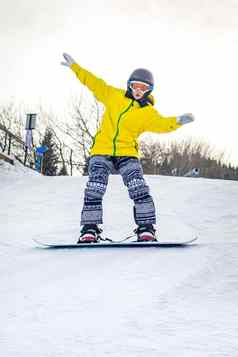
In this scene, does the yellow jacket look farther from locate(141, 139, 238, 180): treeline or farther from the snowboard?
locate(141, 139, 238, 180): treeline

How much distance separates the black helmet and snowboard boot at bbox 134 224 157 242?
1283 mm

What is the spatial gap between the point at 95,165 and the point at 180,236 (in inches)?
36.7

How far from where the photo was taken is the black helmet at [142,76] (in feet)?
13.9

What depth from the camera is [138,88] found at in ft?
13.9

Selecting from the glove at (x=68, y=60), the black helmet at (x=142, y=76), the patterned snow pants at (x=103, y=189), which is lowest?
the patterned snow pants at (x=103, y=189)

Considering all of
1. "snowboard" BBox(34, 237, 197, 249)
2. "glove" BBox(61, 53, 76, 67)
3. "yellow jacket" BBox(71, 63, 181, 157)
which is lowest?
"snowboard" BBox(34, 237, 197, 249)

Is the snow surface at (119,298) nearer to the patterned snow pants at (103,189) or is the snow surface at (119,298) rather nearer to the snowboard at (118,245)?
the snowboard at (118,245)

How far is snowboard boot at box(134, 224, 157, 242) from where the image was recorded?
3.80 metres

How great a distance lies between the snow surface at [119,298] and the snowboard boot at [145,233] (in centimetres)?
9

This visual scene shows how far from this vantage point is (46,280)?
2385 mm

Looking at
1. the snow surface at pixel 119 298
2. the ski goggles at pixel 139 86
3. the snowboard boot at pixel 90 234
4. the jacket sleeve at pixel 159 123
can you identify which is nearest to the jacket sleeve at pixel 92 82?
the ski goggles at pixel 139 86

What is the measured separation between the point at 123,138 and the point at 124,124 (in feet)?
0.43

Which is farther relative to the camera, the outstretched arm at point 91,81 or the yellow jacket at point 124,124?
the outstretched arm at point 91,81

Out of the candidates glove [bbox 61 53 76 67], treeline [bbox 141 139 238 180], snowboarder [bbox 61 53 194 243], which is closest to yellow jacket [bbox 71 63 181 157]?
snowboarder [bbox 61 53 194 243]
